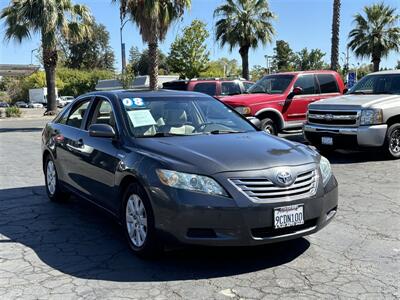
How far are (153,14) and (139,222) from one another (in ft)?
59.0

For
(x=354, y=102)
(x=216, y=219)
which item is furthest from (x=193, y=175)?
(x=354, y=102)

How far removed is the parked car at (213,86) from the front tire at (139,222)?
9892mm

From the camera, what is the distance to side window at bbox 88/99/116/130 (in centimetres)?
556

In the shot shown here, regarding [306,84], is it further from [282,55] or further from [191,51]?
[282,55]

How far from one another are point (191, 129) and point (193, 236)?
5.28 ft

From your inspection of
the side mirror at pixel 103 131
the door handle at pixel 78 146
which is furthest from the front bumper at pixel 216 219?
the door handle at pixel 78 146

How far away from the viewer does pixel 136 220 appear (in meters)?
4.64

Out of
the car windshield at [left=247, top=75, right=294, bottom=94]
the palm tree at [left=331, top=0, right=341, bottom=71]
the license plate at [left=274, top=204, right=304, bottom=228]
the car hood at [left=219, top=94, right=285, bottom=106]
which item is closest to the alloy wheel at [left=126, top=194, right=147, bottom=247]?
the license plate at [left=274, top=204, right=304, bottom=228]

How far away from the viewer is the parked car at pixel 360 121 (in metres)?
9.63

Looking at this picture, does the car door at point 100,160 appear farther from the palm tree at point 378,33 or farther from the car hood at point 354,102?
the palm tree at point 378,33

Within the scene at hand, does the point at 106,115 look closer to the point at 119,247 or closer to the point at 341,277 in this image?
the point at 119,247

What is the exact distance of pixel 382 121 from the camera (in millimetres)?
9695

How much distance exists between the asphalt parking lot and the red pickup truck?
592 centimetres

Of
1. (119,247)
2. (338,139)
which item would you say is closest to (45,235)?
(119,247)
